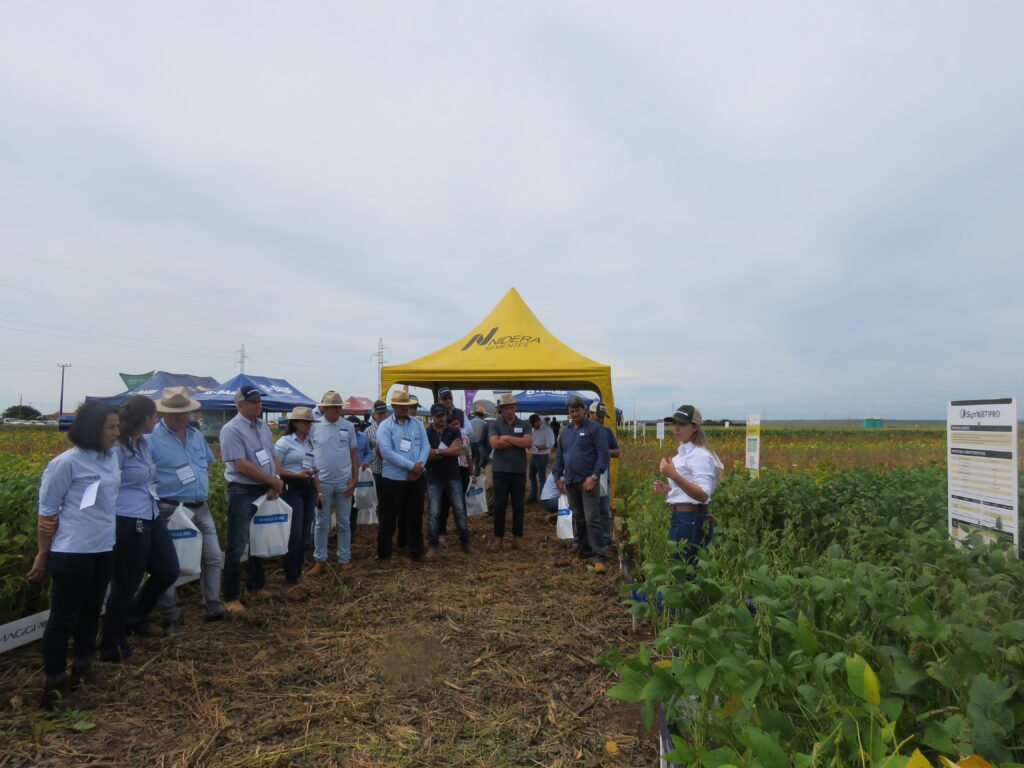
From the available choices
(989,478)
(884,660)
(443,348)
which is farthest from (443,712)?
(443,348)

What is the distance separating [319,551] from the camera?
5918 mm

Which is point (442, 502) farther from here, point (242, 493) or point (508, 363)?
point (508, 363)

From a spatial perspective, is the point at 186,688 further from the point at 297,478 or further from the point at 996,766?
the point at 996,766

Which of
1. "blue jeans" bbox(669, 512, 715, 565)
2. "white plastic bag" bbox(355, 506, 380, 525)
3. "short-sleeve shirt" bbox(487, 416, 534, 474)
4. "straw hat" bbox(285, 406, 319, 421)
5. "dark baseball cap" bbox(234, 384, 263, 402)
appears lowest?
"white plastic bag" bbox(355, 506, 380, 525)

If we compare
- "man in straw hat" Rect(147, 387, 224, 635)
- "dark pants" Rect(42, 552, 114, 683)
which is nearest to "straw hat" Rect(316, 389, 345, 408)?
"man in straw hat" Rect(147, 387, 224, 635)

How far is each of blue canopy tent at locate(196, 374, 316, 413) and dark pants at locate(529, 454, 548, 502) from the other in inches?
542

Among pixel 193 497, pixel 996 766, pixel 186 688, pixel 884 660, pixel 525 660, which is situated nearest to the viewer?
pixel 996 766

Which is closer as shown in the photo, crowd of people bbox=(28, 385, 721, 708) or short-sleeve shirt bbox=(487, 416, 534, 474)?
crowd of people bbox=(28, 385, 721, 708)

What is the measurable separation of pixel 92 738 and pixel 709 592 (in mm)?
2993

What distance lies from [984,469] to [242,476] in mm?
4740

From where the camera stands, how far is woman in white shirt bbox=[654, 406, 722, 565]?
406 cm

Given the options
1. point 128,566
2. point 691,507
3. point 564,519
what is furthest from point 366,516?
point 691,507

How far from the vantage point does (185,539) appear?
4.25m

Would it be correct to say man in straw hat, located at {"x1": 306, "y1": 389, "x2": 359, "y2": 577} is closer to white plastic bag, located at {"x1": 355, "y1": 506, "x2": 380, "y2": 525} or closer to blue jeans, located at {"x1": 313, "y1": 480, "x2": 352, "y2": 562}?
blue jeans, located at {"x1": 313, "y1": 480, "x2": 352, "y2": 562}
